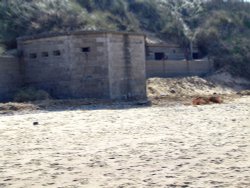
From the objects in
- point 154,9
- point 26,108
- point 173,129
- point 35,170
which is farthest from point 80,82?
point 154,9

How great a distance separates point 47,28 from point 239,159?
93.6ft

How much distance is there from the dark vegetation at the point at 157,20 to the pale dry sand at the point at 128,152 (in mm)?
17309

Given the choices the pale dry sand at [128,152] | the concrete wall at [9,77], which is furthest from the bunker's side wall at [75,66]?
the pale dry sand at [128,152]

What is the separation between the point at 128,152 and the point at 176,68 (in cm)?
2635

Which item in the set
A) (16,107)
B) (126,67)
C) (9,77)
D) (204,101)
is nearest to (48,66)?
(9,77)

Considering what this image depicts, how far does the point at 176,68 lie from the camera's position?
35.7 m

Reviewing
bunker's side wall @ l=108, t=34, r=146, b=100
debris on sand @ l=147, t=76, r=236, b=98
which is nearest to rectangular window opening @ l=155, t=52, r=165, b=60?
debris on sand @ l=147, t=76, r=236, b=98

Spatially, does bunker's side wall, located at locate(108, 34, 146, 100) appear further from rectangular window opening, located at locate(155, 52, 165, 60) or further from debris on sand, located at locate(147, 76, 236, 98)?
rectangular window opening, located at locate(155, 52, 165, 60)

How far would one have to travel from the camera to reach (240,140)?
1068 cm

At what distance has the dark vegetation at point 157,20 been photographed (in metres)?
35.0

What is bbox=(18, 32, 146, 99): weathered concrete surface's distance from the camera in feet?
80.3

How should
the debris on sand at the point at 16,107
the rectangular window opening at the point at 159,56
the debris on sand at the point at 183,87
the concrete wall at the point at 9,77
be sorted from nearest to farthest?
the debris on sand at the point at 16,107
the concrete wall at the point at 9,77
the debris on sand at the point at 183,87
the rectangular window opening at the point at 159,56

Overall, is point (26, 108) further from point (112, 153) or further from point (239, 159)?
point (239, 159)

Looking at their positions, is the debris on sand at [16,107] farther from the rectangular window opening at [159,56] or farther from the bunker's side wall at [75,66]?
the rectangular window opening at [159,56]
